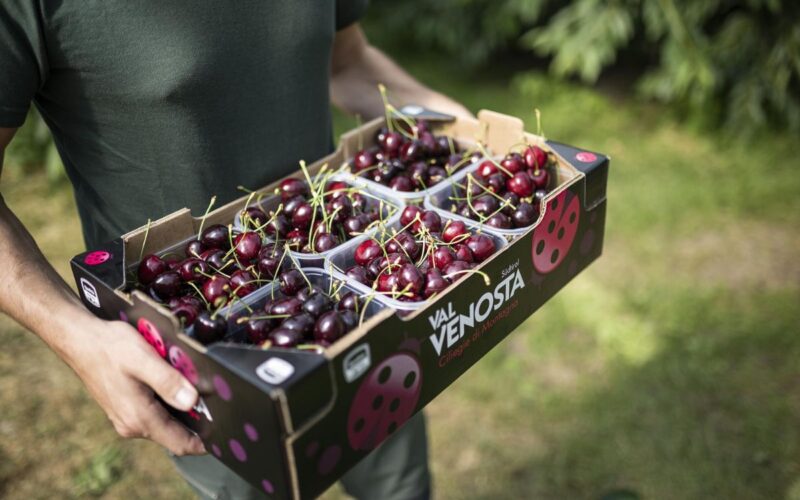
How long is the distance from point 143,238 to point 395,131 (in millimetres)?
809

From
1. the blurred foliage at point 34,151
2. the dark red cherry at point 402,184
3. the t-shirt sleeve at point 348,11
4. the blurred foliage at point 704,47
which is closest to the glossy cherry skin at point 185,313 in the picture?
the dark red cherry at point 402,184

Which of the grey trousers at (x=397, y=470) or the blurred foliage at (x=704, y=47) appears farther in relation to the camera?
the blurred foliage at (x=704, y=47)

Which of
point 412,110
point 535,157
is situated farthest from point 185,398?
point 412,110

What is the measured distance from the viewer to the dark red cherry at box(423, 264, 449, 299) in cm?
137

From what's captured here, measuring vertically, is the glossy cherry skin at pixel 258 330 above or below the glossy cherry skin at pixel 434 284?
above

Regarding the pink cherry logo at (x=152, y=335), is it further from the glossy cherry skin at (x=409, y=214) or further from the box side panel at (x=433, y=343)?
the glossy cherry skin at (x=409, y=214)

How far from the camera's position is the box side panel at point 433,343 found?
1146 millimetres

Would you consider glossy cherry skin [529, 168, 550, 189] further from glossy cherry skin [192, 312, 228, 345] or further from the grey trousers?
glossy cherry skin [192, 312, 228, 345]

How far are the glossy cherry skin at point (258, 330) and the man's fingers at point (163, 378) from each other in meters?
0.13

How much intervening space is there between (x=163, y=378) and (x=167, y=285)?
25 centimetres

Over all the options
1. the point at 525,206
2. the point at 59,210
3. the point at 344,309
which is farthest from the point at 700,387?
the point at 59,210

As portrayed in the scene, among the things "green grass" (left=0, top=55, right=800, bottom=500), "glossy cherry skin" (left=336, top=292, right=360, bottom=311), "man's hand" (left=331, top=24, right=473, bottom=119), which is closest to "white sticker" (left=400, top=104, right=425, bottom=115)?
"man's hand" (left=331, top=24, right=473, bottom=119)

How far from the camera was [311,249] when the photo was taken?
1.51m

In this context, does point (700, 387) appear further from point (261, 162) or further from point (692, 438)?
point (261, 162)
